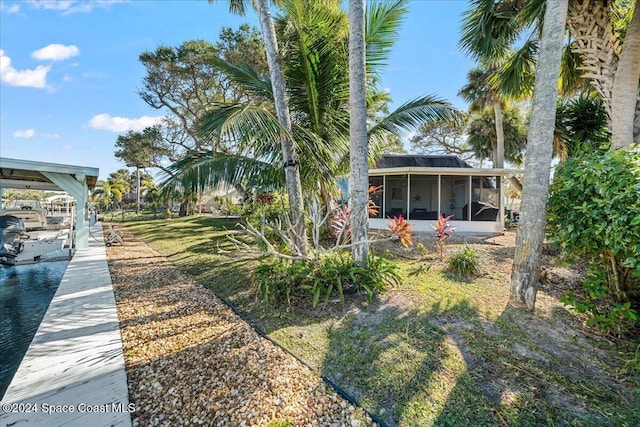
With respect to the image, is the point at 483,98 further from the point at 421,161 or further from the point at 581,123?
the point at 581,123

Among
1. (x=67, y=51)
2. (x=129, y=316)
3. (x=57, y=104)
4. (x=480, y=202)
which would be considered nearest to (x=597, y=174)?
(x=129, y=316)

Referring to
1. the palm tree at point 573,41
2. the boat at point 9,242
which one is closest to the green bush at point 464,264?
the palm tree at point 573,41

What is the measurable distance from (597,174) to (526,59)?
547 centimetres

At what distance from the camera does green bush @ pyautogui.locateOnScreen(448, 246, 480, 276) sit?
5773 mm

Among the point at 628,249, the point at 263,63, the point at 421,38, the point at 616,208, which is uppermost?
the point at 263,63

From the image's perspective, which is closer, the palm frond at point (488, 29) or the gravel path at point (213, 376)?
the gravel path at point (213, 376)

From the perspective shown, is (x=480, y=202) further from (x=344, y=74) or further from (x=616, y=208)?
(x=616, y=208)

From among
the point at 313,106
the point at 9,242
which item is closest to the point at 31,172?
the point at 9,242

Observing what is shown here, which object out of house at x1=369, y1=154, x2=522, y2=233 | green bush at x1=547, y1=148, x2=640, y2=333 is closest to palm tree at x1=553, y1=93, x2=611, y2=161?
house at x1=369, y1=154, x2=522, y2=233

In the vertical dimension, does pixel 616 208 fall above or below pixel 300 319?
above

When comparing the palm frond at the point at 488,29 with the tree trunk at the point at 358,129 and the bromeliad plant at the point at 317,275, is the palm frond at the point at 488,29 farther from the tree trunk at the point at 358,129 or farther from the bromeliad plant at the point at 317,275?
the bromeliad plant at the point at 317,275

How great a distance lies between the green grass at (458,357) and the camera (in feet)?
7.82

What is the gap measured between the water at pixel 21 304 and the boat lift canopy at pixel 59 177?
2.23 metres

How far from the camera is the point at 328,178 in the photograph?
6586mm
